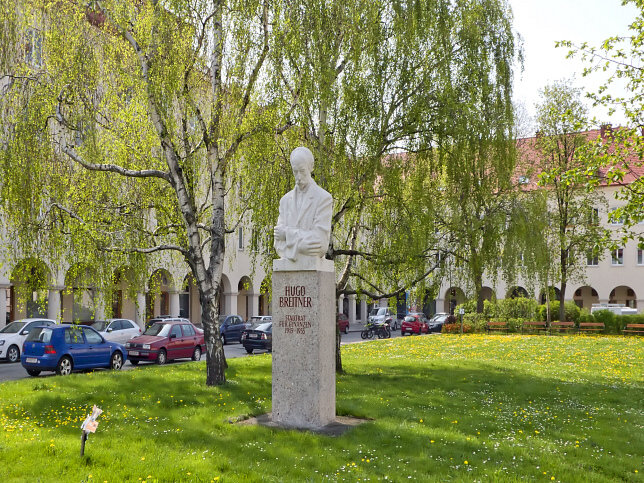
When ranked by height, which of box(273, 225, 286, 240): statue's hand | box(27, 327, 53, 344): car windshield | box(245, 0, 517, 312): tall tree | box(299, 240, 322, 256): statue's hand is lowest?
box(27, 327, 53, 344): car windshield

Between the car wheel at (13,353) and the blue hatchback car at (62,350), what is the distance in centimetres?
429

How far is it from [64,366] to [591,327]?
31.1 m

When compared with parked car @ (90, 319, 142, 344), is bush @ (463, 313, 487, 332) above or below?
below

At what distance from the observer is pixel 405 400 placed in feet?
39.0

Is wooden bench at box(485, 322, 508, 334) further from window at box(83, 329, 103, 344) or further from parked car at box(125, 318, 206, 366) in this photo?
window at box(83, 329, 103, 344)

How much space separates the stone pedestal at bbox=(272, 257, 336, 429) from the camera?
9328mm

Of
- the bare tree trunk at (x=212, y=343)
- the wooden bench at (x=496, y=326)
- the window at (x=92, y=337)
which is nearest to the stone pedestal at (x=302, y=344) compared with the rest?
the bare tree trunk at (x=212, y=343)

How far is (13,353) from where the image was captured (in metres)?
22.6

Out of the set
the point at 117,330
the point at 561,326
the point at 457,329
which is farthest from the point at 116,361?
the point at 561,326

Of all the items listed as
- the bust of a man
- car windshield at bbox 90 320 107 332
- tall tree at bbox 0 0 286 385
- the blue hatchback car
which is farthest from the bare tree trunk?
car windshield at bbox 90 320 107 332

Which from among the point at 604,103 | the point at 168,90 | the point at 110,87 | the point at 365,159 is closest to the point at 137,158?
the point at 110,87

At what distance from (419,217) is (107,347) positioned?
433 inches

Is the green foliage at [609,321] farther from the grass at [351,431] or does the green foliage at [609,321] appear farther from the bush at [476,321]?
the grass at [351,431]

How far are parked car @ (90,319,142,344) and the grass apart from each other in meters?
9.75
